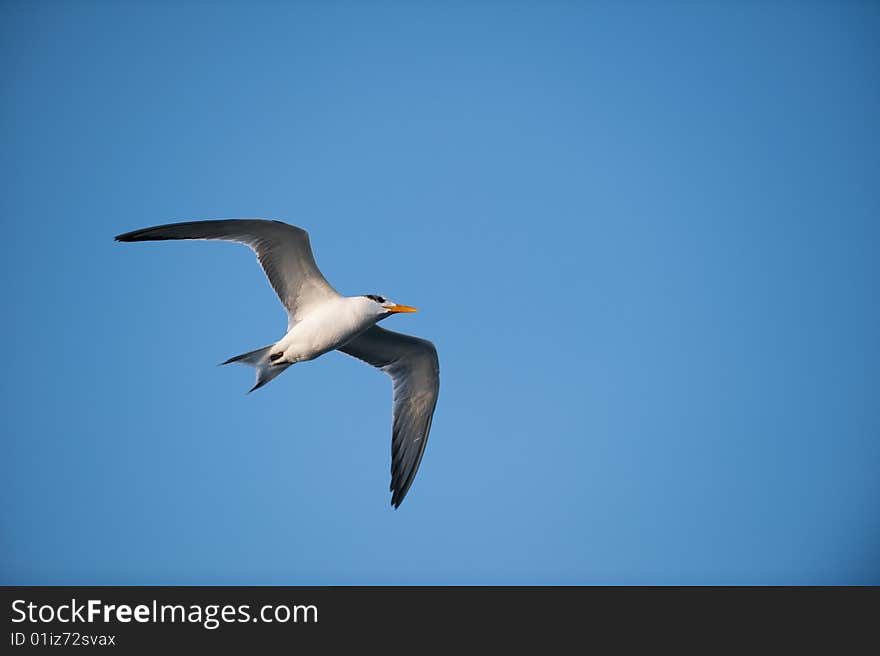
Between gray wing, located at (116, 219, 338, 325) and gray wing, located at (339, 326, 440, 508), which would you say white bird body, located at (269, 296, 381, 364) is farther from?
Result: gray wing, located at (339, 326, 440, 508)

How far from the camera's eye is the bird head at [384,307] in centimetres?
1022

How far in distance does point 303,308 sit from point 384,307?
36.9 inches

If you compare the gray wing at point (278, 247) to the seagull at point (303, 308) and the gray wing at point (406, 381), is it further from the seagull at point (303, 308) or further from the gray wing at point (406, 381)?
the gray wing at point (406, 381)

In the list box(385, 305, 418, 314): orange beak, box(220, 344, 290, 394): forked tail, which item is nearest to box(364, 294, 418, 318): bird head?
box(385, 305, 418, 314): orange beak

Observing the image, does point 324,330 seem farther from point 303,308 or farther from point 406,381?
point 406,381

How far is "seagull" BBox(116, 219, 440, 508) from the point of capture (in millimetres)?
9797

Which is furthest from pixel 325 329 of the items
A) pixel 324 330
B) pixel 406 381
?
pixel 406 381

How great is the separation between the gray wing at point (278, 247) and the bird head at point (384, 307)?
47cm

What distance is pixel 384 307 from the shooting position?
1027 centimetres

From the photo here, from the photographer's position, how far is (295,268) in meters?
10.2

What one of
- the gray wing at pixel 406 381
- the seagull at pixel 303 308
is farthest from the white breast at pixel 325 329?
the gray wing at pixel 406 381
